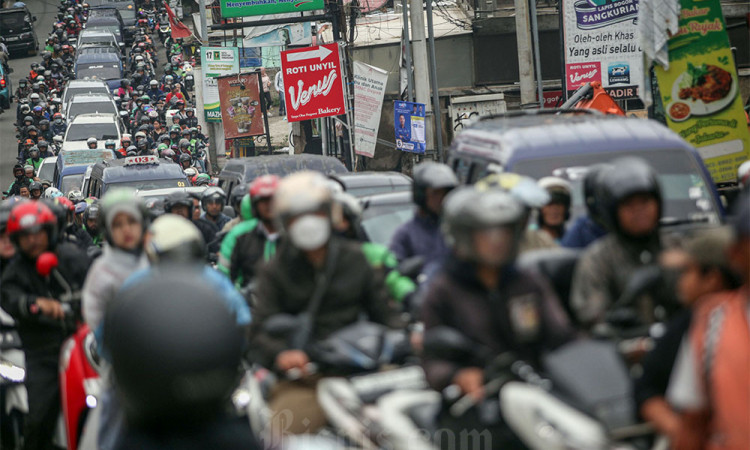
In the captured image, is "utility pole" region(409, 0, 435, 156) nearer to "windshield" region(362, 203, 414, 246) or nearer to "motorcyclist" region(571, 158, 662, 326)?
"windshield" region(362, 203, 414, 246)

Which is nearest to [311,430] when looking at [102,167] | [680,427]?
[680,427]

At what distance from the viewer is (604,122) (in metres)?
8.04

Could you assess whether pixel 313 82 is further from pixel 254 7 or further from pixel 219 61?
pixel 219 61

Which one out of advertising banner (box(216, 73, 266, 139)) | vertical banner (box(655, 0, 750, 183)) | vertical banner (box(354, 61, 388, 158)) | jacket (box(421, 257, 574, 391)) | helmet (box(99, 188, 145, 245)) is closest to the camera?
jacket (box(421, 257, 574, 391))

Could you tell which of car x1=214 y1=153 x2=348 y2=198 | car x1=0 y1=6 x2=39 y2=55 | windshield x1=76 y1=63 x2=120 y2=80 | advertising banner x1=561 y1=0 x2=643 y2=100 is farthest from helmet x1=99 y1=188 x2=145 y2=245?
car x1=0 y1=6 x2=39 y2=55

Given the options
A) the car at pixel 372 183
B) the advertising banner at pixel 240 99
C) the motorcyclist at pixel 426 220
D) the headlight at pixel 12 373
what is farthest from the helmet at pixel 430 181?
the advertising banner at pixel 240 99

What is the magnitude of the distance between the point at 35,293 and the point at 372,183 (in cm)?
447

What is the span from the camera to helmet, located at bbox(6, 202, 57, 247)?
6527 mm

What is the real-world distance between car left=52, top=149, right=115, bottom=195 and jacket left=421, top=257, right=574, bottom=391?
20536 millimetres

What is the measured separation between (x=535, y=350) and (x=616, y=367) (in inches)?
19.8

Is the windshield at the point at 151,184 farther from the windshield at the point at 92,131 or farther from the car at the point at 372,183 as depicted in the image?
the windshield at the point at 92,131

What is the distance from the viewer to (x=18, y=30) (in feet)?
182

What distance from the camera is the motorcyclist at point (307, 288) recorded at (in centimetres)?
468


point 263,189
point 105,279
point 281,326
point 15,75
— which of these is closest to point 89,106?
point 15,75
